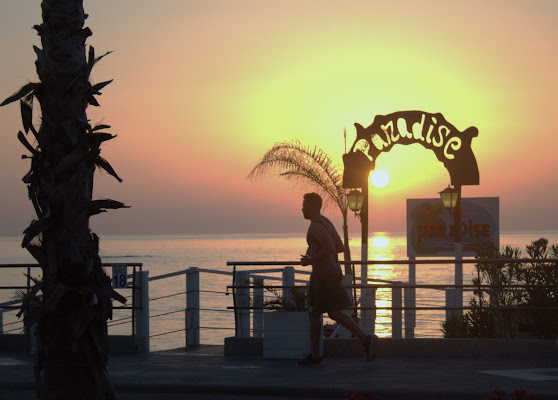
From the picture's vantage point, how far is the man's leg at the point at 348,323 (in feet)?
38.2

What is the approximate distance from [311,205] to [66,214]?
5578mm

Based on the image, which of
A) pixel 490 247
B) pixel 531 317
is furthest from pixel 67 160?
pixel 490 247

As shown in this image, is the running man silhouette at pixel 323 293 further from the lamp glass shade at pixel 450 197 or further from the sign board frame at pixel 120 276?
the lamp glass shade at pixel 450 197

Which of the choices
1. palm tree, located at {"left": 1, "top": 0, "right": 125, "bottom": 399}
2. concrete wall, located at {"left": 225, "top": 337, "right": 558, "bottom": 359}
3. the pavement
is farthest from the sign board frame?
palm tree, located at {"left": 1, "top": 0, "right": 125, "bottom": 399}

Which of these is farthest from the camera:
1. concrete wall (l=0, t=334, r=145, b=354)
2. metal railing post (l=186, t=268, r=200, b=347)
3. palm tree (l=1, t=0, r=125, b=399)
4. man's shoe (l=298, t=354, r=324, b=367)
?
metal railing post (l=186, t=268, r=200, b=347)

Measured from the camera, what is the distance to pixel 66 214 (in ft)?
22.3

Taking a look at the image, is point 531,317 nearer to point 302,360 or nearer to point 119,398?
point 302,360

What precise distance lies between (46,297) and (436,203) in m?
22.2

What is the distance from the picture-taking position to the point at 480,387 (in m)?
9.35

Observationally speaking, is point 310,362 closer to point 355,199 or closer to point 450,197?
point 355,199

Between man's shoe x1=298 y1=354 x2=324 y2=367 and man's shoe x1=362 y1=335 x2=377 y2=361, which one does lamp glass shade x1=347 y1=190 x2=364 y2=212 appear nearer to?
man's shoe x1=362 y1=335 x2=377 y2=361

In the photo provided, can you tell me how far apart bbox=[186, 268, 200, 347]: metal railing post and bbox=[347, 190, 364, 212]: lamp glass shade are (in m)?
8.99

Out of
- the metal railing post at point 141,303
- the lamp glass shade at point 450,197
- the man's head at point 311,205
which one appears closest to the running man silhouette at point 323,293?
the man's head at point 311,205

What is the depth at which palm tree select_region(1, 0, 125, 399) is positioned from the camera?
681 cm
